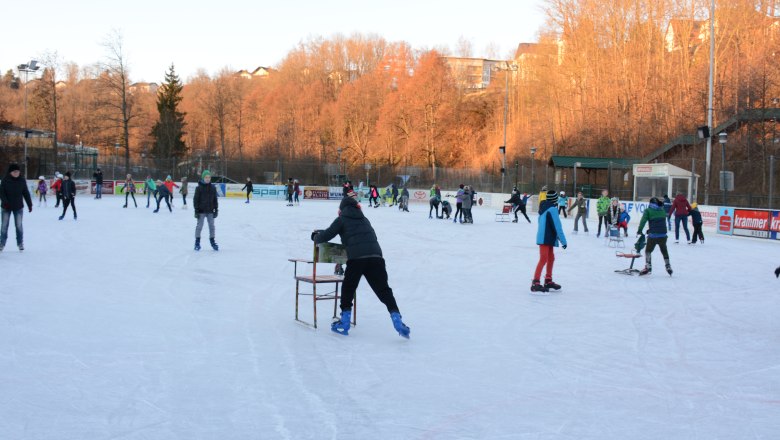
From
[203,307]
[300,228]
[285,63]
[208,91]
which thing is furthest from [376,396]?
[208,91]

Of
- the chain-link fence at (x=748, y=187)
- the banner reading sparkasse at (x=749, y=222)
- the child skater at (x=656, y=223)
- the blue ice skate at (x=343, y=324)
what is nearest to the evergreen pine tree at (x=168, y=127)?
the chain-link fence at (x=748, y=187)

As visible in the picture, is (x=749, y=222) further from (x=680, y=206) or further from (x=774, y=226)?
(x=680, y=206)

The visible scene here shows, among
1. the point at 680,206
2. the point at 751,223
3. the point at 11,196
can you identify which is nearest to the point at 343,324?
the point at 11,196

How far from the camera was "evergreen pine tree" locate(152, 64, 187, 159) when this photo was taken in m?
66.7

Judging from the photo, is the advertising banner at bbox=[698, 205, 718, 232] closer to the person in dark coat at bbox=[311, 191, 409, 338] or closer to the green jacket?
the green jacket

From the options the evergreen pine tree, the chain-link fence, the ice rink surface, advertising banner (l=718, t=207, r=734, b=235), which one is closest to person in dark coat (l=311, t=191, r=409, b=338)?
the ice rink surface

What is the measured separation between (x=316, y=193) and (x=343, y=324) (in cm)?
3992

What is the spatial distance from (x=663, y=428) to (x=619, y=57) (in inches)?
1859

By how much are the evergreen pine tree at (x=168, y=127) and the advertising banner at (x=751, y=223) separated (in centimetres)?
5450

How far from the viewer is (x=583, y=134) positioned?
160 ft

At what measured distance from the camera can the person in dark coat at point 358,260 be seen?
6.80 meters

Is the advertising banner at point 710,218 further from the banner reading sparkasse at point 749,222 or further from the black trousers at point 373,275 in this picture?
the black trousers at point 373,275

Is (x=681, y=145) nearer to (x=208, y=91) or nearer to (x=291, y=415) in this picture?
(x=291, y=415)

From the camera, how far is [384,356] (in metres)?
6.28
